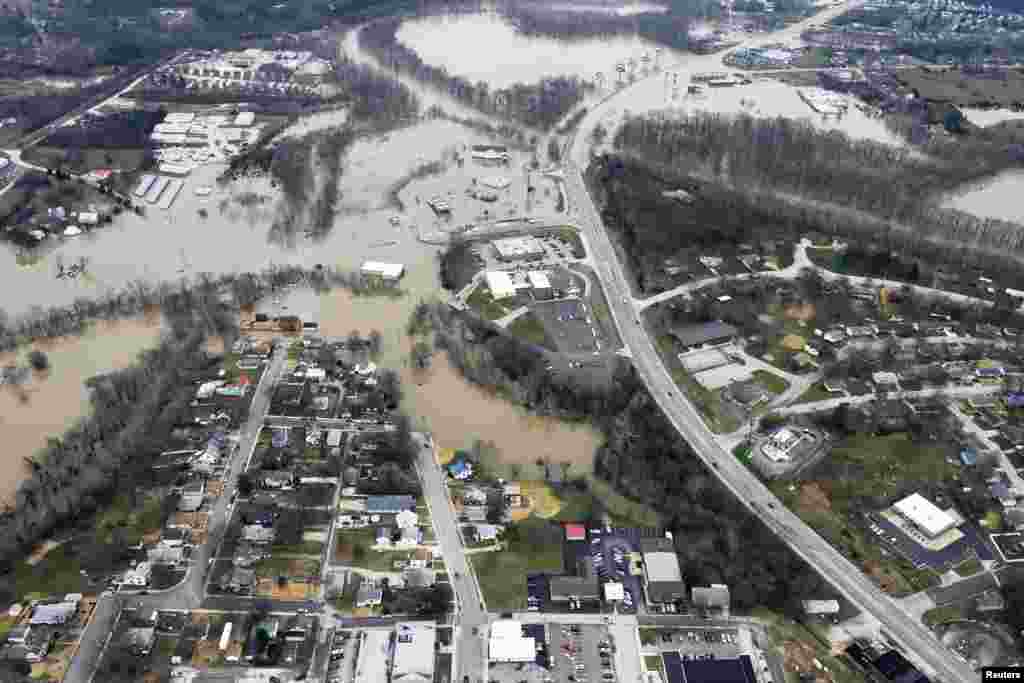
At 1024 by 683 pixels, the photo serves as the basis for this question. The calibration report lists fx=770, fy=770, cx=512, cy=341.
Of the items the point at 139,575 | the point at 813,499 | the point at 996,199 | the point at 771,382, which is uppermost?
the point at 139,575

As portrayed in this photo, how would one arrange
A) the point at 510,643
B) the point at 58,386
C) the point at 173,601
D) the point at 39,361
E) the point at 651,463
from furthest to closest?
the point at 39,361
the point at 58,386
the point at 651,463
the point at 173,601
the point at 510,643

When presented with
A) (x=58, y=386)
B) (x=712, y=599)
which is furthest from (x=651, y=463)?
(x=58, y=386)

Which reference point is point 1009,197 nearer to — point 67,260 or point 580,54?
point 580,54

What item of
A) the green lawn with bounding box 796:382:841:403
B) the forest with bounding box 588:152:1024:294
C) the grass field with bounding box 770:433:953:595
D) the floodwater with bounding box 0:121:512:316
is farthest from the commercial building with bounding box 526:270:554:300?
the grass field with bounding box 770:433:953:595

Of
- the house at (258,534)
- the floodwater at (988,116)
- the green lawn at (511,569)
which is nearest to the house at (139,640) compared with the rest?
the house at (258,534)

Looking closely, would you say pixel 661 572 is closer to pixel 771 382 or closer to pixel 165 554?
pixel 771 382

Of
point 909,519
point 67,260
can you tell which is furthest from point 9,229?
point 909,519
